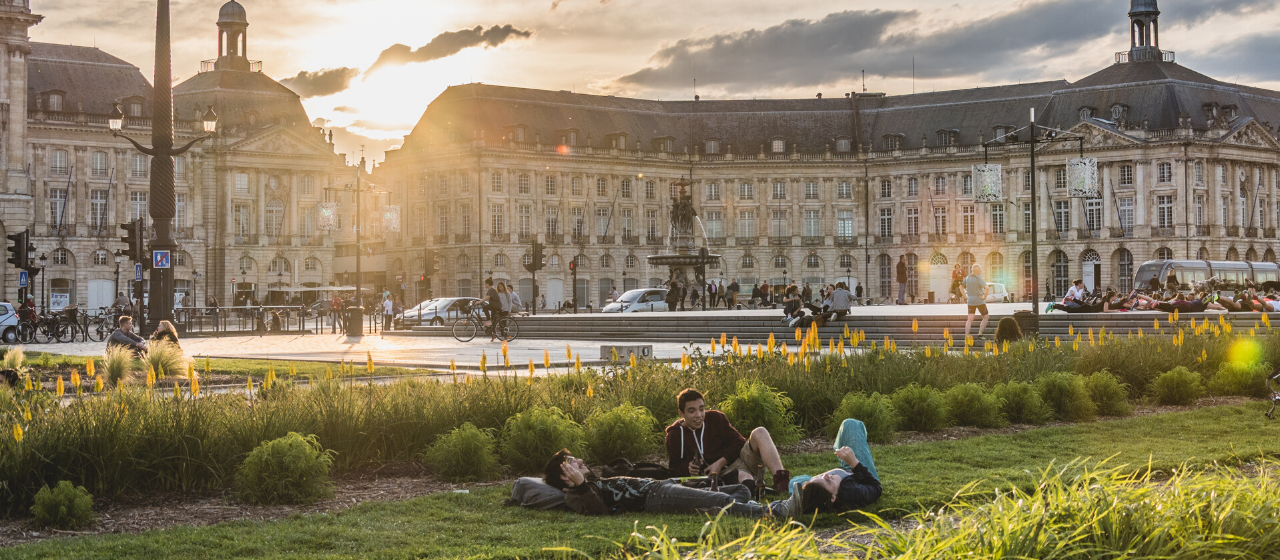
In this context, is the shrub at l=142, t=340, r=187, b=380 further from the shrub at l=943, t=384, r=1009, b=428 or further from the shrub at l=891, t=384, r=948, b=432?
the shrub at l=943, t=384, r=1009, b=428

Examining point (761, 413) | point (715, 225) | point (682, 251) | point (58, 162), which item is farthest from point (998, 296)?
point (761, 413)

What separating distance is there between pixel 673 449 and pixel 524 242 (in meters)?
81.1

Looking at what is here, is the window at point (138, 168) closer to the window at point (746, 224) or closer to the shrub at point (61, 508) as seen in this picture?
the window at point (746, 224)

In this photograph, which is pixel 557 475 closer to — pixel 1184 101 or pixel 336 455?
pixel 336 455

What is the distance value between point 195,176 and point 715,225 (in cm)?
3708

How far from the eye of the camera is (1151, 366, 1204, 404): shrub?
51.1 ft

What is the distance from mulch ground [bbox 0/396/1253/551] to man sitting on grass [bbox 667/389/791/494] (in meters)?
1.39

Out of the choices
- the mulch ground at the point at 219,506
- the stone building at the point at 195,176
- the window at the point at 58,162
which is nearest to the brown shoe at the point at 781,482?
the mulch ground at the point at 219,506

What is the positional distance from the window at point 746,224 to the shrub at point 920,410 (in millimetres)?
82001

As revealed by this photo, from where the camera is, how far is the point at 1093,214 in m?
89.4

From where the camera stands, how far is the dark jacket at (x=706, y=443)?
941cm

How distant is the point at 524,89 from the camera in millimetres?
92375

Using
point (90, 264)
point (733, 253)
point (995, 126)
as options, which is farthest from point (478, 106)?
point (995, 126)

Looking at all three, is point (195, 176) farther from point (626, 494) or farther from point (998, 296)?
point (626, 494)
